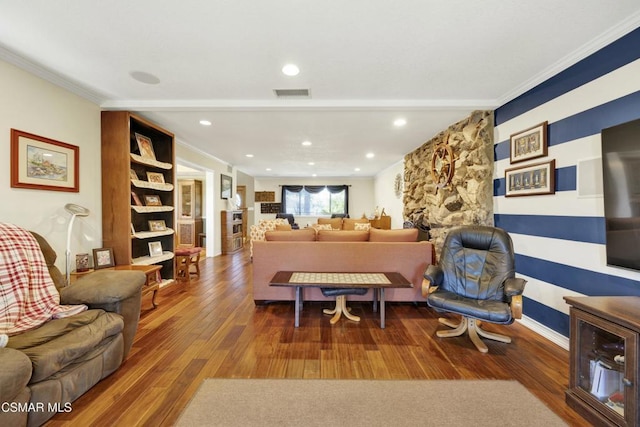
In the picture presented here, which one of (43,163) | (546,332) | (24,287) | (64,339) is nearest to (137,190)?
(43,163)

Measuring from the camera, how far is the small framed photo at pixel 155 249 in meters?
3.73

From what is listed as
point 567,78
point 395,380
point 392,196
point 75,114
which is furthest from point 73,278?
point 392,196

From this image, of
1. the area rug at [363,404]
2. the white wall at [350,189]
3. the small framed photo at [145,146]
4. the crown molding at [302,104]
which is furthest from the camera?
the white wall at [350,189]

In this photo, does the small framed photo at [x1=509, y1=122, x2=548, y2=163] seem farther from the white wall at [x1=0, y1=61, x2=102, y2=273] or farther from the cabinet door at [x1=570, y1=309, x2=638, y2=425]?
the white wall at [x1=0, y1=61, x2=102, y2=273]

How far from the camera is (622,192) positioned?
170 centimetres

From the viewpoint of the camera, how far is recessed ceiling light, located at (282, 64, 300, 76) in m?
2.30

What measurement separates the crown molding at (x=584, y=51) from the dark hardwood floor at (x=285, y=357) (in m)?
2.44

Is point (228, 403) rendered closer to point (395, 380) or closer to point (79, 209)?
point (395, 380)

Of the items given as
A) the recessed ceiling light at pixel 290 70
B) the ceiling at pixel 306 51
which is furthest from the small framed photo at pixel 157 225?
the recessed ceiling light at pixel 290 70

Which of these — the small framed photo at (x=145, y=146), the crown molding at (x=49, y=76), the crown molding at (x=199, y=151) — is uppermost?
the crown molding at (x=49, y=76)

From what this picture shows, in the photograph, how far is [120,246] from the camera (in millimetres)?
3125

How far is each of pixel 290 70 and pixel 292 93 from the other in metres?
0.49

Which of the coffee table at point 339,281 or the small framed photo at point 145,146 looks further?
the small framed photo at point 145,146

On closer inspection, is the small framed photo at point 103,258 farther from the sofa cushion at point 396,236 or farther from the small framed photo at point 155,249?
the sofa cushion at point 396,236
